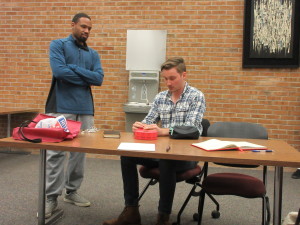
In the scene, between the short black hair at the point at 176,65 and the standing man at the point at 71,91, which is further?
the standing man at the point at 71,91

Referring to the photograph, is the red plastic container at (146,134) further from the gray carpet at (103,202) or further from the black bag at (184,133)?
the gray carpet at (103,202)

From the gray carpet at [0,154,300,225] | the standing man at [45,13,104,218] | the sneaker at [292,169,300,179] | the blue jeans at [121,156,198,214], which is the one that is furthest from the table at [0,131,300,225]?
the sneaker at [292,169,300,179]

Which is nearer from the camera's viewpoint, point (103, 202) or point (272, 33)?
point (103, 202)

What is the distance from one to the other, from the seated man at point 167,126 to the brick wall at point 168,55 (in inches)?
82.8

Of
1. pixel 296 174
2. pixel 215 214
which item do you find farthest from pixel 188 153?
pixel 296 174

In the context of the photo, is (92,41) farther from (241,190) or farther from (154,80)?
(241,190)

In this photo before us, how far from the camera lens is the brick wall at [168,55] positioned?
14.1 ft

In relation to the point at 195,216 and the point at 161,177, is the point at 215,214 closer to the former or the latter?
the point at 195,216

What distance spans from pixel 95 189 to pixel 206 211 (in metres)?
1.16

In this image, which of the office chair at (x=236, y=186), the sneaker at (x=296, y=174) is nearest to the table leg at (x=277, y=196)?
the office chair at (x=236, y=186)

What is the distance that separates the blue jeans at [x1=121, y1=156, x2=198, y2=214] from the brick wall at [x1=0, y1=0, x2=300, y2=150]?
7.52ft

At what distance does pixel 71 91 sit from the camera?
2615mm

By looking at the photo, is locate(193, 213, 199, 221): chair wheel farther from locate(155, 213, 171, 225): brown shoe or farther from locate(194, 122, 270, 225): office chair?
locate(155, 213, 171, 225): brown shoe

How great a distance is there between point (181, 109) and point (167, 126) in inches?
6.8
